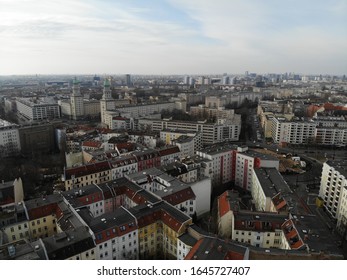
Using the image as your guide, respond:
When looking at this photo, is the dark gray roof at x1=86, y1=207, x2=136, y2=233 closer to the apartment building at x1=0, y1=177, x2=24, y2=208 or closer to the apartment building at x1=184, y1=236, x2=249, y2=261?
the apartment building at x1=184, y1=236, x2=249, y2=261

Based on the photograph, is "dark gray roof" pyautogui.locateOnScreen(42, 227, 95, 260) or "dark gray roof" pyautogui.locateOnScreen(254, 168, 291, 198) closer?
"dark gray roof" pyautogui.locateOnScreen(42, 227, 95, 260)

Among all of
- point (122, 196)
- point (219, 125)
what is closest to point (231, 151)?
point (122, 196)

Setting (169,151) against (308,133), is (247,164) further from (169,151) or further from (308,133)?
(308,133)

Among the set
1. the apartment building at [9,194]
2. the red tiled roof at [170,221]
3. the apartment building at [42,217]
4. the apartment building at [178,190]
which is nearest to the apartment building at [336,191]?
the apartment building at [178,190]

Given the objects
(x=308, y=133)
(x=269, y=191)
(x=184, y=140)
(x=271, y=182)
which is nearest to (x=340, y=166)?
(x=271, y=182)

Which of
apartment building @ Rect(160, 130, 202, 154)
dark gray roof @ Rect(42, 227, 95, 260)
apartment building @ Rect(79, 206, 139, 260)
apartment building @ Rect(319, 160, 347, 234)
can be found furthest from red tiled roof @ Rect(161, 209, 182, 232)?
apartment building @ Rect(160, 130, 202, 154)

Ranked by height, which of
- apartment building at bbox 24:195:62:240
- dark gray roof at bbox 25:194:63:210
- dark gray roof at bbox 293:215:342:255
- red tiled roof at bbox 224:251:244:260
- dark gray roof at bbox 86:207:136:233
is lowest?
apartment building at bbox 24:195:62:240

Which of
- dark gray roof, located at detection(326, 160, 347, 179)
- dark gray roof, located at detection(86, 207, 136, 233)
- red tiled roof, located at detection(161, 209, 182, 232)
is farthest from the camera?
dark gray roof, located at detection(326, 160, 347, 179)

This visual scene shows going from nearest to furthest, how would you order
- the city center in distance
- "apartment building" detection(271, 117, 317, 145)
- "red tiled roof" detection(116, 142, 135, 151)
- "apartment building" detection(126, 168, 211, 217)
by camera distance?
the city center in distance → "apartment building" detection(126, 168, 211, 217) → "red tiled roof" detection(116, 142, 135, 151) → "apartment building" detection(271, 117, 317, 145)

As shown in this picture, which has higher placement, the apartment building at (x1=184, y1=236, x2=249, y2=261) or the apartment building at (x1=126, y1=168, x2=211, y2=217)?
the apartment building at (x1=184, y1=236, x2=249, y2=261)

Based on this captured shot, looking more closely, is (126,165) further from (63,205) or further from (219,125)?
(219,125)

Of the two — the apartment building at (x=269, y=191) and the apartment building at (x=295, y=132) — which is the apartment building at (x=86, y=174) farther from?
the apartment building at (x=295, y=132)
